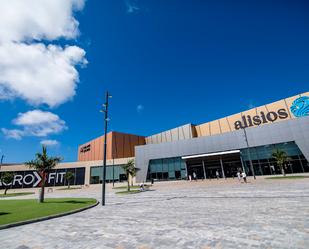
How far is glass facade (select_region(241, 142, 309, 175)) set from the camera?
3270cm

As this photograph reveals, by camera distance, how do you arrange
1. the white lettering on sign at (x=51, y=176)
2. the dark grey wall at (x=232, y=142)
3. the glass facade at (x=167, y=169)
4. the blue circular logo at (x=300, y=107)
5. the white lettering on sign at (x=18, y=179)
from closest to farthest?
the dark grey wall at (x=232, y=142)
the blue circular logo at (x=300, y=107)
the glass facade at (x=167, y=169)
the white lettering on sign at (x=18, y=179)
the white lettering on sign at (x=51, y=176)

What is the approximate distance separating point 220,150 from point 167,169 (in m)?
13.7

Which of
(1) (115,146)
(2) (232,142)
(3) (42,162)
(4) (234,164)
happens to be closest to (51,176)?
(1) (115,146)

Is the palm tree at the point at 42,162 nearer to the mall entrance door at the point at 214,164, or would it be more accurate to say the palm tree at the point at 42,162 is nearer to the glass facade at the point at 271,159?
the mall entrance door at the point at 214,164

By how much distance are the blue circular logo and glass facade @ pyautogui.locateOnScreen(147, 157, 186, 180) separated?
83.6 feet

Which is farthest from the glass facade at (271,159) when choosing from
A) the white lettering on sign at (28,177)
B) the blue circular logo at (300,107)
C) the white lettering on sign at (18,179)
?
the white lettering on sign at (18,179)

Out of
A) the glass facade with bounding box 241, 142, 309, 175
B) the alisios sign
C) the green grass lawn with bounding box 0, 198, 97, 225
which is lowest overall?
the green grass lawn with bounding box 0, 198, 97, 225

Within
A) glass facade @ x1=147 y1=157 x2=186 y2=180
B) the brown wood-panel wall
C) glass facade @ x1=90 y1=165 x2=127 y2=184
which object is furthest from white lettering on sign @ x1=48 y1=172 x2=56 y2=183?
glass facade @ x1=147 y1=157 x2=186 y2=180

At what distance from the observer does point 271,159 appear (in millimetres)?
35375

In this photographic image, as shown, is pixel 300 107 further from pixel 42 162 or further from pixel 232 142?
pixel 42 162

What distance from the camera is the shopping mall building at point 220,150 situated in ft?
113

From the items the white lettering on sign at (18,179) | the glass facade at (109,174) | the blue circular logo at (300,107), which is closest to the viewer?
the blue circular logo at (300,107)

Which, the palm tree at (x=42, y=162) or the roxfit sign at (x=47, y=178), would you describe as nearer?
the palm tree at (x=42, y=162)

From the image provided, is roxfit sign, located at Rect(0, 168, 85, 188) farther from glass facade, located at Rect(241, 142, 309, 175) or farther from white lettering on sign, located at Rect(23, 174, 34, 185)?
glass facade, located at Rect(241, 142, 309, 175)
